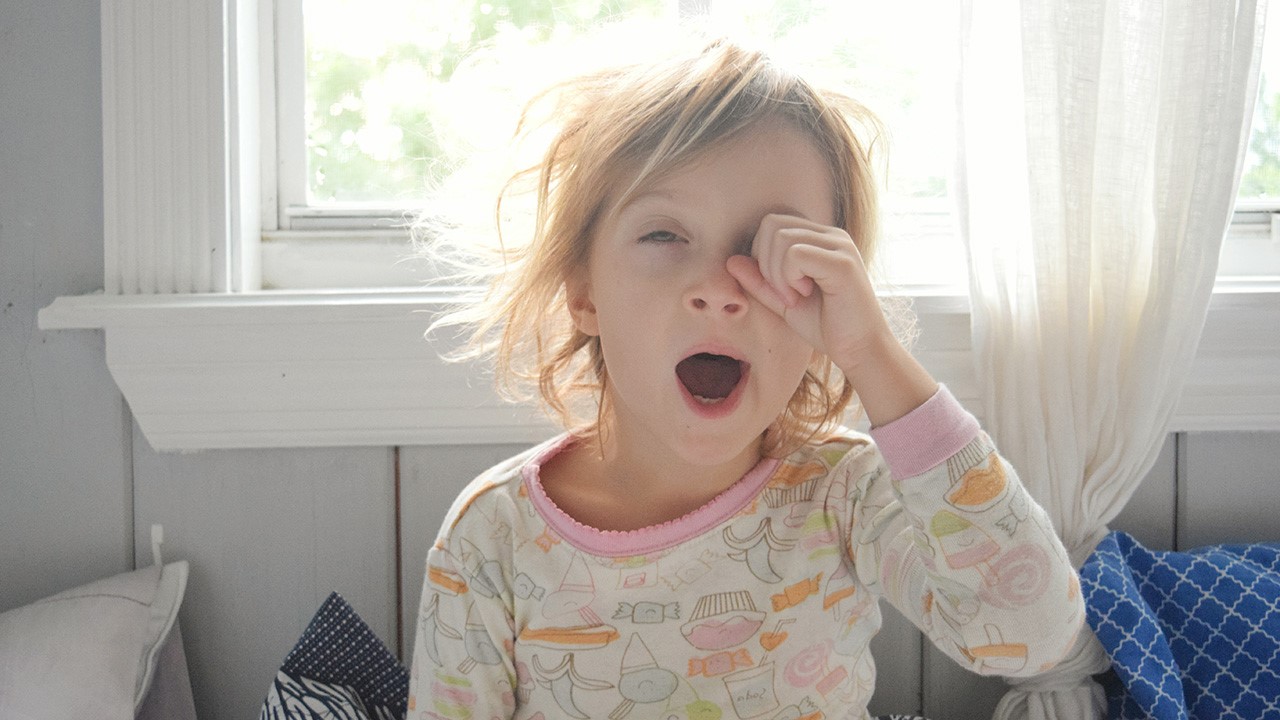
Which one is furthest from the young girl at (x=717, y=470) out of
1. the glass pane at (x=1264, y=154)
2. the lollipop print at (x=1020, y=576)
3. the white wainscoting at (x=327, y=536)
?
the glass pane at (x=1264, y=154)

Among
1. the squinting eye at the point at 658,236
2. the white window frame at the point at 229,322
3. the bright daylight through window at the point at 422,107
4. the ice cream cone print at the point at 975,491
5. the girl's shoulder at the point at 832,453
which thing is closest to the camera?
the ice cream cone print at the point at 975,491

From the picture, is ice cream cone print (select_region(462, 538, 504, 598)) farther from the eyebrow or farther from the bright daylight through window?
the bright daylight through window

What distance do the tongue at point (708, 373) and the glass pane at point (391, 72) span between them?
1.71 ft

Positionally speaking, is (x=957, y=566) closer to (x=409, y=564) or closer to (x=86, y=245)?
(x=409, y=564)

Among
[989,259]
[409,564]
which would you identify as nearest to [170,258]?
[409,564]

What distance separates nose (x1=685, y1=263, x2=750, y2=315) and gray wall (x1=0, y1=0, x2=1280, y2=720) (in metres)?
0.45

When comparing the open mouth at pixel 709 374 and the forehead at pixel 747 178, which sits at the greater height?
the forehead at pixel 747 178

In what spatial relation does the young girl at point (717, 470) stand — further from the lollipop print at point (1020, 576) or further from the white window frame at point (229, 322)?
the white window frame at point (229, 322)

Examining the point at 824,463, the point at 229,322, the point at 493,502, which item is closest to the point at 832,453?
the point at 824,463

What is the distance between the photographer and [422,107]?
138 cm

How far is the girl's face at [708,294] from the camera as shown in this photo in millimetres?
890

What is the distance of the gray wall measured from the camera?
3.98 feet

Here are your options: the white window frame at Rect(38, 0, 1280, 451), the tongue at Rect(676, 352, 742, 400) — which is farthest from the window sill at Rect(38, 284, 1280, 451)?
the tongue at Rect(676, 352, 742, 400)

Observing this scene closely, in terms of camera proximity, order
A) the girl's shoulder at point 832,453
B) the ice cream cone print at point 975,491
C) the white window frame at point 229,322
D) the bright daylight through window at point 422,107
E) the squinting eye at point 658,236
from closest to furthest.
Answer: the ice cream cone print at point 975,491 < the squinting eye at point 658,236 < the girl's shoulder at point 832,453 < the white window frame at point 229,322 < the bright daylight through window at point 422,107
